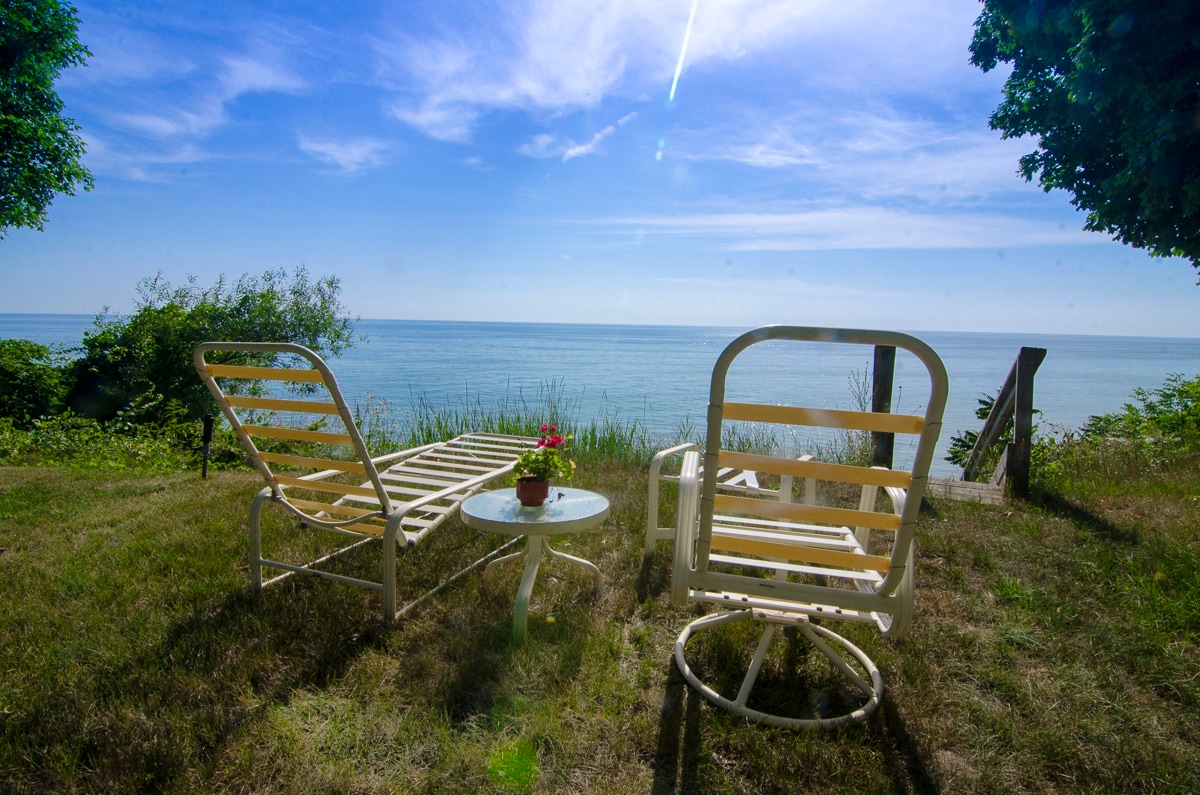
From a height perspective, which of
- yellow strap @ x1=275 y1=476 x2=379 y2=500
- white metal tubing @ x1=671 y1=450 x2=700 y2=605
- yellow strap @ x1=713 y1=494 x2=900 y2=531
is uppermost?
yellow strap @ x1=713 y1=494 x2=900 y2=531

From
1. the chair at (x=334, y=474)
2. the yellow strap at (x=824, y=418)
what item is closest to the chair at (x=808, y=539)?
the yellow strap at (x=824, y=418)

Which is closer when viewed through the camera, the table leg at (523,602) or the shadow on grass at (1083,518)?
the table leg at (523,602)

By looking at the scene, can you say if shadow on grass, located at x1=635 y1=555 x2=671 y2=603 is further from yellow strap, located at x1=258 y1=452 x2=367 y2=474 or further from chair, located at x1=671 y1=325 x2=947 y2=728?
yellow strap, located at x1=258 y1=452 x2=367 y2=474

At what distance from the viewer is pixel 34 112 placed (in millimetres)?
9195

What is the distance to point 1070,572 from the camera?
3117mm

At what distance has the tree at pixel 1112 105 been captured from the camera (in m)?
4.52

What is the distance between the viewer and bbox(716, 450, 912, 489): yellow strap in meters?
1.70

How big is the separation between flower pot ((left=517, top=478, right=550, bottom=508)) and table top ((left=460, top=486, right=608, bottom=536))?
0.03m

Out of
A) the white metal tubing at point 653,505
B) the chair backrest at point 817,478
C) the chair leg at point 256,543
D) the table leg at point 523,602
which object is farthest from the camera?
the white metal tubing at point 653,505

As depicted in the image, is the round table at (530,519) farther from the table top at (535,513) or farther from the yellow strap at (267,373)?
the yellow strap at (267,373)

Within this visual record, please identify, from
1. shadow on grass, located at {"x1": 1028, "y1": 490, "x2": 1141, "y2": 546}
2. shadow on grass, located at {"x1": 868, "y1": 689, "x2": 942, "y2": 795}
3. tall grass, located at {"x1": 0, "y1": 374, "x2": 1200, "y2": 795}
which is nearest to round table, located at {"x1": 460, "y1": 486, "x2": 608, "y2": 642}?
tall grass, located at {"x1": 0, "y1": 374, "x2": 1200, "y2": 795}

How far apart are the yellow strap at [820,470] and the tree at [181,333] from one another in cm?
1000

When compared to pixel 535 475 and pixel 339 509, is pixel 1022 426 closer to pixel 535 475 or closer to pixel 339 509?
pixel 535 475

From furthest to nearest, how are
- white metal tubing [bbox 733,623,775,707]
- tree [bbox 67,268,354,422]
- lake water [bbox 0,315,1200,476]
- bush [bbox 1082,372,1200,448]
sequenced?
1. lake water [bbox 0,315,1200,476]
2. tree [bbox 67,268,354,422]
3. bush [bbox 1082,372,1200,448]
4. white metal tubing [bbox 733,623,775,707]
